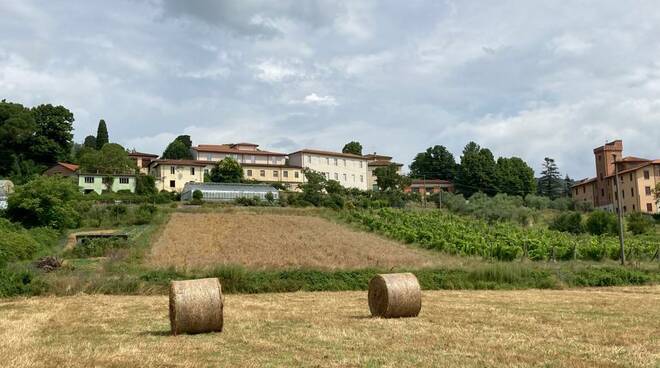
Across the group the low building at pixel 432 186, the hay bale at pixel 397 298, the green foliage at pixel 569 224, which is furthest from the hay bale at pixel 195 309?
the low building at pixel 432 186

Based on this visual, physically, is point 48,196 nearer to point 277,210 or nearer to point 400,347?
point 277,210

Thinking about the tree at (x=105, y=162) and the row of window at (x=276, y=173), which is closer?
the tree at (x=105, y=162)

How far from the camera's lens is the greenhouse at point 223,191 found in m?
78.5

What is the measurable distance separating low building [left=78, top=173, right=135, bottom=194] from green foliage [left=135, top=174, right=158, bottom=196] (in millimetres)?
858

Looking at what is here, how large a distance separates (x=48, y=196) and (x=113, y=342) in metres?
41.1

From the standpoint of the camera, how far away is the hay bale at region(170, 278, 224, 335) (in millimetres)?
13117

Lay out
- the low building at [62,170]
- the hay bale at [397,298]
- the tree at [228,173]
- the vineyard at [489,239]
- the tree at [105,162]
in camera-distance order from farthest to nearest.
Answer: the tree at [228,173]
the low building at [62,170]
the tree at [105,162]
the vineyard at [489,239]
the hay bale at [397,298]

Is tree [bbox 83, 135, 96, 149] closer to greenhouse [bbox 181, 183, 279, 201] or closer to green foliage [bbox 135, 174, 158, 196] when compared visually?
green foliage [bbox 135, 174, 158, 196]

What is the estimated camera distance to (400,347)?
1097 centimetres

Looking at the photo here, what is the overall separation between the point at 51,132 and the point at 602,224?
81859 mm

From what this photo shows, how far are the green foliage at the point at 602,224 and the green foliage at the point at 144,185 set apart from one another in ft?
177

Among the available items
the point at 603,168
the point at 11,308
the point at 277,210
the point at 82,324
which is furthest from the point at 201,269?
the point at 603,168

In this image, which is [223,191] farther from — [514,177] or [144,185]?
[514,177]

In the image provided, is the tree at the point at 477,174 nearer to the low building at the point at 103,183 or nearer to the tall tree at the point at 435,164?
the tall tree at the point at 435,164
